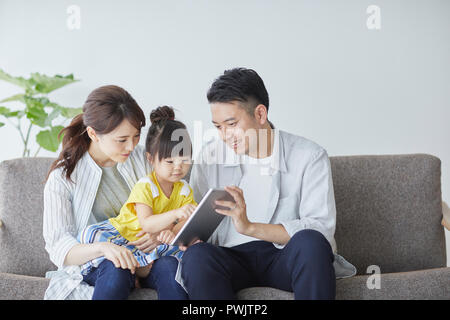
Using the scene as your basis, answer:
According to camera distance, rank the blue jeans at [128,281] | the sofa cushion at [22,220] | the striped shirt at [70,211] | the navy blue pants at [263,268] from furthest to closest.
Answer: the sofa cushion at [22,220], the striped shirt at [70,211], the blue jeans at [128,281], the navy blue pants at [263,268]

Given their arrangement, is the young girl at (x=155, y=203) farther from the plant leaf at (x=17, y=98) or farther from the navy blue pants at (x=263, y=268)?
the plant leaf at (x=17, y=98)

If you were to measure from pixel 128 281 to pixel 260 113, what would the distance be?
2.35ft

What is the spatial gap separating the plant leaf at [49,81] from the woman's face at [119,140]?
1.04 m

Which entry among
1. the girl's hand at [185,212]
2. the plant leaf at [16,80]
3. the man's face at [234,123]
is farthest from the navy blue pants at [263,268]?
the plant leaf at [16,80]

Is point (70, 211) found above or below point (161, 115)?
below

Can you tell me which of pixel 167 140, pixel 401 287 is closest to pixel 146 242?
pixel 167 140

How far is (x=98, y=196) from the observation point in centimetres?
171

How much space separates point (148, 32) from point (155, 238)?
5.06 ft

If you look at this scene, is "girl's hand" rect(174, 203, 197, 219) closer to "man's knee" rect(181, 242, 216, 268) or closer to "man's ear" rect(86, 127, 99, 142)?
"man's knee" rect(181, 242, 216, 268)

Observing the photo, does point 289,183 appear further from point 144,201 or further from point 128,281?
point 128,281

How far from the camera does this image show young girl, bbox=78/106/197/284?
5.13 ft

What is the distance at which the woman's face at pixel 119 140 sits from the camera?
1626 mm

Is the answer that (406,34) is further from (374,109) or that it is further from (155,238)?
(155,238)

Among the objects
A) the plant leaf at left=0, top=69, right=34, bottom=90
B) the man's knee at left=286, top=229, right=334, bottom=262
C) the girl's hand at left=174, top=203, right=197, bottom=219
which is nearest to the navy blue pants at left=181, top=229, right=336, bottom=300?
the man's knee at left=286, top=229, right=334, bottom=262
